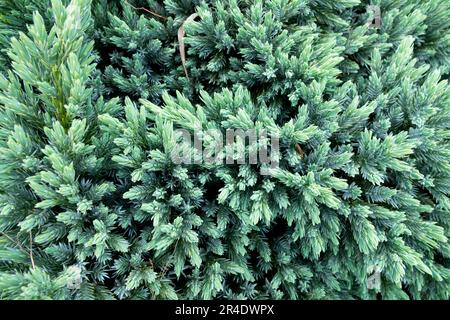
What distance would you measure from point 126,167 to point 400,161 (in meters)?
1.42

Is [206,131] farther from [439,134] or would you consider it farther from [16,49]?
[439,134]

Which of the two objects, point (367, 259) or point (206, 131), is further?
point (367, 259)

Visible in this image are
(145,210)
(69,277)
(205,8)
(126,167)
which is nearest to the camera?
(69,277)

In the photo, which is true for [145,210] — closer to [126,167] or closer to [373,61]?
[126,167]

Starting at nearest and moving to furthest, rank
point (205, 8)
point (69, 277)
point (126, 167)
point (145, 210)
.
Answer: point (69, 277) → point (145, 210) → point (126, 167) → point (205, 8)

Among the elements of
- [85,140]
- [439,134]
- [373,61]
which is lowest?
[85,140]

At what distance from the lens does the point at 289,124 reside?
1.97 metres

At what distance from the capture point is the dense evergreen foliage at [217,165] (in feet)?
6.29

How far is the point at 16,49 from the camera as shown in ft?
6.15

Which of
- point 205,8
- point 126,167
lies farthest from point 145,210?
point 205,8

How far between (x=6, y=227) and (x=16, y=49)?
0.86 m

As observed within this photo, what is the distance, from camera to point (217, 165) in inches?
79.1

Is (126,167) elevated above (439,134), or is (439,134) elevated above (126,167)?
(439,134)

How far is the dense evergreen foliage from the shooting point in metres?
1.92
